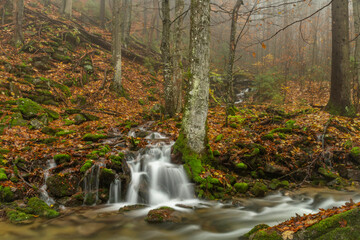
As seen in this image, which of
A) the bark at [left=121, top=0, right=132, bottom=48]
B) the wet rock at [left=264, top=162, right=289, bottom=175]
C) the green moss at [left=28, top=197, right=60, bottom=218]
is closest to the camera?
the green moss at [left=28, top=197, right=60, bottom=218]

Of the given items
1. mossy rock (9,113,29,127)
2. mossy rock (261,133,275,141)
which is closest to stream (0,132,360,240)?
mossy rock (261,133,275,141)

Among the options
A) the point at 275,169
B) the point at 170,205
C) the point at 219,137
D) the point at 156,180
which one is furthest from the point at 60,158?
the point at 275,169

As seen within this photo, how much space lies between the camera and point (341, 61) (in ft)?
29.0

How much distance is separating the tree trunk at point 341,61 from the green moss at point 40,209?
10255mm

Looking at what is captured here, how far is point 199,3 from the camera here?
6.34m

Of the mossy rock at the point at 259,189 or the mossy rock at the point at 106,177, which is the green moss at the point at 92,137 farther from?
the mossy rock at the point at 259,189

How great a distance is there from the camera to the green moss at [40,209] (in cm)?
489

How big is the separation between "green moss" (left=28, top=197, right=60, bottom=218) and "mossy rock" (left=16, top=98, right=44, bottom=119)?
534 centimetres

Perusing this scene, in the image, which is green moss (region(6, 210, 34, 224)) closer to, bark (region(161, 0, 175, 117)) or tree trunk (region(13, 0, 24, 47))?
bark (region(161, 0, 175, 117))

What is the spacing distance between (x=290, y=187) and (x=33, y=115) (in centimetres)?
1010

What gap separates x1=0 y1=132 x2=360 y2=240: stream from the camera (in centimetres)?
448

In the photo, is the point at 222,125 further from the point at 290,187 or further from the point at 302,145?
the point at 290,187

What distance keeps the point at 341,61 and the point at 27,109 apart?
13.0 meters

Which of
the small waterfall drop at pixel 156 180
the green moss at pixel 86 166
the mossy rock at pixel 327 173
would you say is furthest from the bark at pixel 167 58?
the mossy rock at pixel 327 173
